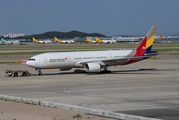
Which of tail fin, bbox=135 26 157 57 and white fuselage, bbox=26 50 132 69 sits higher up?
tail fin, bbox=135 26 157 57

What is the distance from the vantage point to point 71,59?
4275 centimetres

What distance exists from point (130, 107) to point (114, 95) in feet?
17.5

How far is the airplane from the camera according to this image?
41.6 meters

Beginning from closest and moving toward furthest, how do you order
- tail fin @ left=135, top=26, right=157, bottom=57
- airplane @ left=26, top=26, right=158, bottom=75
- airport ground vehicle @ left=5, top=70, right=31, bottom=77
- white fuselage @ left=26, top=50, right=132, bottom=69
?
airport ground vehicle @ left=5, top=70, right=31, bottom=77 → white fuselage @ left=26, top=50, right=132, bottom=69 → airplane @ left=26, top=26, right=158, bottom=75 → tail fin @ left=135, top=26, right=157, bottom=57

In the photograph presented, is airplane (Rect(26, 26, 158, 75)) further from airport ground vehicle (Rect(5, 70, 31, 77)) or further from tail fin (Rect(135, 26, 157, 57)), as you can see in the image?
airport ground vehicle (Rect(5, 70, 31, 77))

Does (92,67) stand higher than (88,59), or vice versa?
(88,59)

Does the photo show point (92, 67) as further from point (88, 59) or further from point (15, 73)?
point (15, 73)

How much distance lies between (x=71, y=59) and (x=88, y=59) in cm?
312

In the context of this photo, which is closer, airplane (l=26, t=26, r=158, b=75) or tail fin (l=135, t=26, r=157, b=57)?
airplane (l=26, t=26, r=158, b=75)

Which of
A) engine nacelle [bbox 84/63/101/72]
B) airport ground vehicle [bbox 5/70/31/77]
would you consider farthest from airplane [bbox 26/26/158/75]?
airport ground vehicle [bbox 5/70/31/77]

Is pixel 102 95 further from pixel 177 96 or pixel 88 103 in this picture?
pixel 177 96

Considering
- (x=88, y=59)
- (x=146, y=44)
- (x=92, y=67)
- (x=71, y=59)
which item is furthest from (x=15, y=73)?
(x=146, y=44)

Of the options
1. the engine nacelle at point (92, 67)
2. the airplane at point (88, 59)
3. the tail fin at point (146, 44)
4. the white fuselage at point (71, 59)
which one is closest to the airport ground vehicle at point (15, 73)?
the airplane at point (88, 59)

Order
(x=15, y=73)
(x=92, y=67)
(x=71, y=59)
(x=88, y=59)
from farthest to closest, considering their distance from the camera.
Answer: (x=88, y=59) → (x=71, y=59) → (x=92, y=67) → (x=15, y=73)
